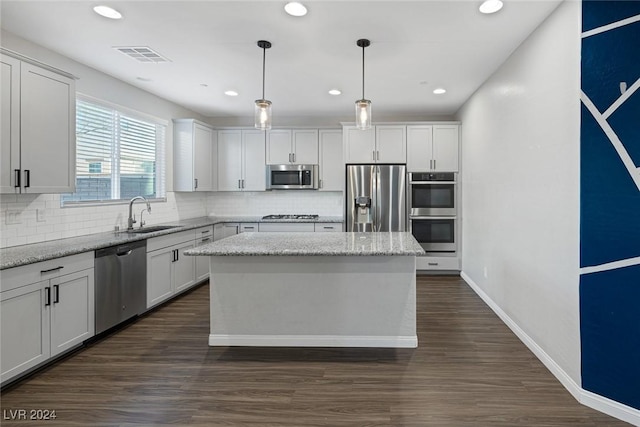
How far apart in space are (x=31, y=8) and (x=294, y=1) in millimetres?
1895

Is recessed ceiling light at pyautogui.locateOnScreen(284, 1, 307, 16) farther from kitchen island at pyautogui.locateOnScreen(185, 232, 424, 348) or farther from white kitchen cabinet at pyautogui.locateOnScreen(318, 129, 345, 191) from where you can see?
white kitchen cabinet at pyautogui.locateOnScreen(318, 129, 345, 191)

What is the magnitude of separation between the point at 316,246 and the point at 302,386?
1010mm

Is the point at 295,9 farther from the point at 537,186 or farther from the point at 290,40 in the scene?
the point at 537,186

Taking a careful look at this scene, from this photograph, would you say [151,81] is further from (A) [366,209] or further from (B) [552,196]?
(B) [552,196]

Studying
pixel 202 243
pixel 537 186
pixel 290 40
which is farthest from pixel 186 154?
pixel 537 186

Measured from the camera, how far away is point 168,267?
4473 mm

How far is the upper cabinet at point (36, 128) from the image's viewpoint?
8.93 feet

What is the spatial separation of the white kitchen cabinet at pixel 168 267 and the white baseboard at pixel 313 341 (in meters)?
1.33

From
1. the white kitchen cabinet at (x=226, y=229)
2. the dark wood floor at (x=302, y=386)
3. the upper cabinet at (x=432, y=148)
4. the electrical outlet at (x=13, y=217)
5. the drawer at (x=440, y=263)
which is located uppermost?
the upper cabinet at (x=432, y=148)

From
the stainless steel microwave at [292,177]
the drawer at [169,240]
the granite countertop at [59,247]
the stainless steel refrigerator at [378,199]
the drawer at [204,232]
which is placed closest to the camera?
the granite countertop at [59,247]

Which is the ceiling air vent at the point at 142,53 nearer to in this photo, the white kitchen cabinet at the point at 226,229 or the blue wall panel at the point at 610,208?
the white kitchen cabinet at the point at 226,229

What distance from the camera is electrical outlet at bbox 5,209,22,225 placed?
310 centimetres

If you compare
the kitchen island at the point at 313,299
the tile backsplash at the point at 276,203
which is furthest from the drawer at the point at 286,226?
the kitchen island at the point at 313,299

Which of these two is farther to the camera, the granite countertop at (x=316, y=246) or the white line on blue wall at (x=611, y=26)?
the granite countertop at (x=316, y=246)
